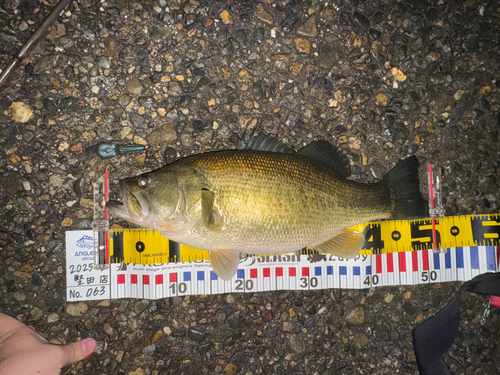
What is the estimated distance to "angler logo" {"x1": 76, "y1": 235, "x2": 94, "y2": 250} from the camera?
2.54 metres

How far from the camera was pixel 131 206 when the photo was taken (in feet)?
7.01

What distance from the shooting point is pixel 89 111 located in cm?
258

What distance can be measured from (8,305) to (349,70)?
363cm

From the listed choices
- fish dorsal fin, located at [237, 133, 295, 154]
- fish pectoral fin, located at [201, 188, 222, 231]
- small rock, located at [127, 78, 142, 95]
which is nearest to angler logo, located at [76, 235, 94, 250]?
fish pectoral fin, located at [201, 188, 222, 231]

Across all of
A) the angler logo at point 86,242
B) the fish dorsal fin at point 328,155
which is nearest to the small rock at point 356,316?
the fish dorsal fin at point 328,155

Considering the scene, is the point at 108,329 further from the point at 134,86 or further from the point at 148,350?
the point at 134,86

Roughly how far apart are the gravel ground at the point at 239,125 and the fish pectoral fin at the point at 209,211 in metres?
0.64

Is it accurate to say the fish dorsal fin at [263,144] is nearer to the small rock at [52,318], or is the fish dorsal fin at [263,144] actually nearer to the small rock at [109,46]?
the small rock at [109,46]

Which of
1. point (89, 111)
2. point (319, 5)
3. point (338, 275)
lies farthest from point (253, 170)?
point (319, 5)

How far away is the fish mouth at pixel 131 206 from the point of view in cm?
214

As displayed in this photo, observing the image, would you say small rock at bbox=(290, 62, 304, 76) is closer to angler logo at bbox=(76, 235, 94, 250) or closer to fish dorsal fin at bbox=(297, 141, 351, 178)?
fish dorsal fin at bbox=(297, 141, 351, 178)

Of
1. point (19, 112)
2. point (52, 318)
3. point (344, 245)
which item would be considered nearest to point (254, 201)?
point (344, 245)

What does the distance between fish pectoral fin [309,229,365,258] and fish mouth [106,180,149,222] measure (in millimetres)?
1407

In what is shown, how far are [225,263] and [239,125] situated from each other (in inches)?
47.4
